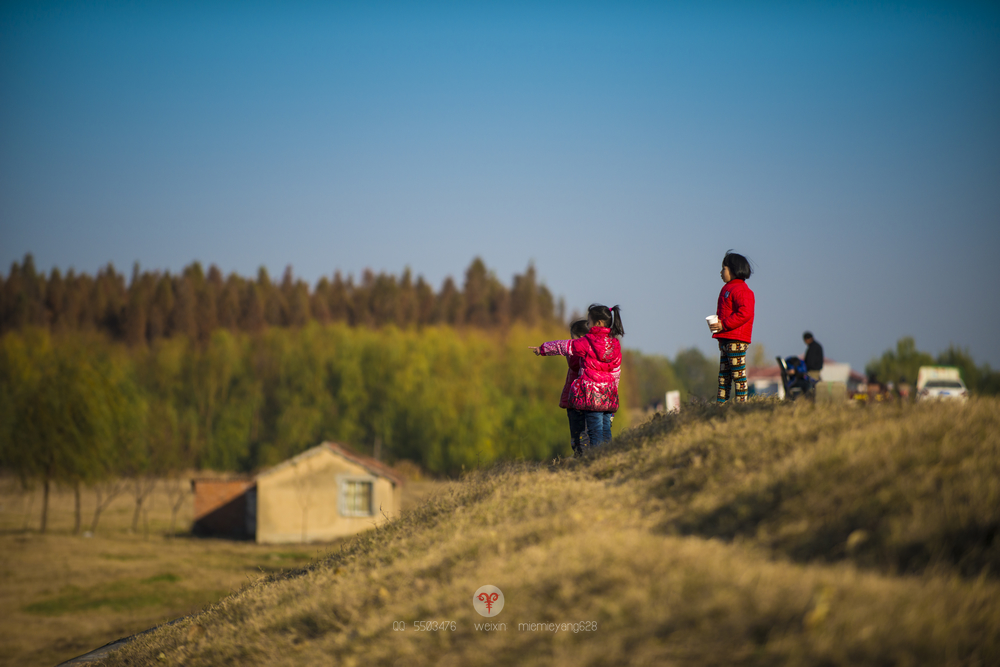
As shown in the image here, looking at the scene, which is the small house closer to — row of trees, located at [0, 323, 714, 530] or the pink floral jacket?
row of trees, located at [0, 323, 714, 530]

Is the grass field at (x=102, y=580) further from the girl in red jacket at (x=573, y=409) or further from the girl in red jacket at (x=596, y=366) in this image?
the girl in red jacket at (x=596, y=366)

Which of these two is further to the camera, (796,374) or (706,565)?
(796,374)

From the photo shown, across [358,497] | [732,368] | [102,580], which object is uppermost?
[732,368]

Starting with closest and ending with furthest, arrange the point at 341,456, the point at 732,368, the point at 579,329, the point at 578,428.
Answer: the point at 732,368
the point at 579,329
the point at 578,428
the point at 341,456

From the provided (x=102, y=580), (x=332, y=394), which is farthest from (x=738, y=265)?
(x=332, y=394)

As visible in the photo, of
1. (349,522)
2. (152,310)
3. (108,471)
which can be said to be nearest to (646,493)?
(349,522)

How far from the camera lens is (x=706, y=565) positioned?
3.93 meters

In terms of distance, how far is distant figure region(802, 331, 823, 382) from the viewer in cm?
1238

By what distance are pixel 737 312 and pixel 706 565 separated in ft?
13.1

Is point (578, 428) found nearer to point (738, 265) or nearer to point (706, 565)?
point (738, 265)

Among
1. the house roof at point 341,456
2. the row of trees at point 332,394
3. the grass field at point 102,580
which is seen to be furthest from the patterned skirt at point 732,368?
the row of trees at point 332,394

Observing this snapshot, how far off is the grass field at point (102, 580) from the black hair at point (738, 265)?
12.7 m

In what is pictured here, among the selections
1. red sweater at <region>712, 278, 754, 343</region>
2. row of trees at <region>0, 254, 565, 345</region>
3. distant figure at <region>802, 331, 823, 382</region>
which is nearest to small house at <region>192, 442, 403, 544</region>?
distant figure at <region>802, 331, 823, 382</region>

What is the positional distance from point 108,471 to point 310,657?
36936mm
